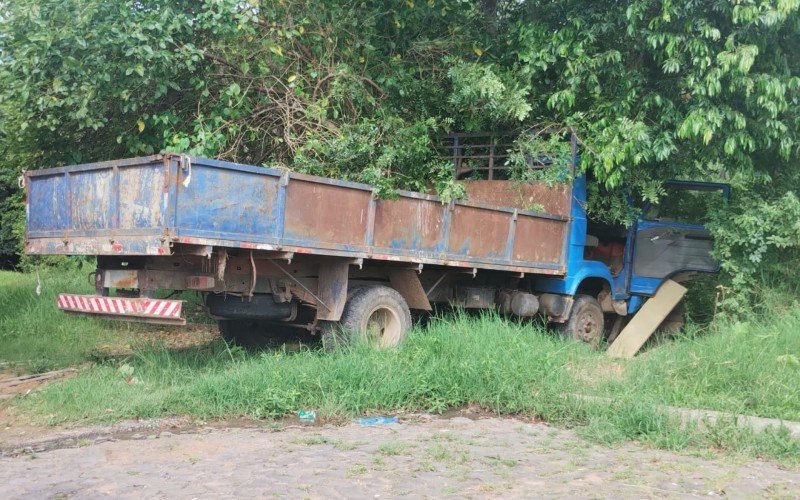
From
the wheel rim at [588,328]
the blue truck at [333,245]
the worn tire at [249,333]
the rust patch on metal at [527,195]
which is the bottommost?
the worn tire at [249,333]

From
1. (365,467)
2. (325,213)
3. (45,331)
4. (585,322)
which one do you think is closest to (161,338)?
(45,331)

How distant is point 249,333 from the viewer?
8.72m

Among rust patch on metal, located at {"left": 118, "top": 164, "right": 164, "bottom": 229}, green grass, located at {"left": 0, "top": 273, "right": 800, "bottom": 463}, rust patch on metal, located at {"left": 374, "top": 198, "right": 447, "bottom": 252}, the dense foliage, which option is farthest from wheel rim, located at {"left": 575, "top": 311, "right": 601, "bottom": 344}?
rust patch on metal, located at {"left": 118, "top": 164, "right": 164, "bottom": 229}

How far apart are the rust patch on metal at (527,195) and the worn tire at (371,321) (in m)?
2.23

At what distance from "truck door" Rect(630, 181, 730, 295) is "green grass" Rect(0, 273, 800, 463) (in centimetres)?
279

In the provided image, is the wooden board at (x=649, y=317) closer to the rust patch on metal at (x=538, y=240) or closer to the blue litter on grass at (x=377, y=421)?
the rust patch on metal at (x=538, y=240)

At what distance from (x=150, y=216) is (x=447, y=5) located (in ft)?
19.0

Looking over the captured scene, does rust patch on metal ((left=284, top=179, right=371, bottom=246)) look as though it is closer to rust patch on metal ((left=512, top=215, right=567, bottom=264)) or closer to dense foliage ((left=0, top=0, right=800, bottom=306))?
dense foliage ((left=0, top=0, right=800, bottom=306))

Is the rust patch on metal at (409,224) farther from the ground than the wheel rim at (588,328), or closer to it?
farther from the ground

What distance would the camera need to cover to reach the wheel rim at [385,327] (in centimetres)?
778

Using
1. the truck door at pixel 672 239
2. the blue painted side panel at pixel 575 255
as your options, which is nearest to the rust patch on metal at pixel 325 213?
the blue painted side panel at pixel 575 255

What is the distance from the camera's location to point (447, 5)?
10.2 metres

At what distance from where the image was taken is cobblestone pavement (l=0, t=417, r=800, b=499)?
13.8ft

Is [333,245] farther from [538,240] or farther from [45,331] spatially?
[45,331]
